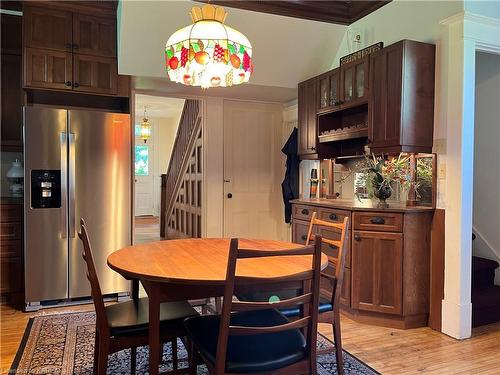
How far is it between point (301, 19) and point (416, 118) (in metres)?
1.56

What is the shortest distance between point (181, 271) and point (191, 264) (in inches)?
5.9

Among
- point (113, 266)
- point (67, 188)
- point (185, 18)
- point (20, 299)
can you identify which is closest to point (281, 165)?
point (185, 18)

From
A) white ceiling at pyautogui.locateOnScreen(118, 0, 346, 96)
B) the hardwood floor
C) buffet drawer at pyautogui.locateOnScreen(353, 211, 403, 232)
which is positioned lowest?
the hardwood floor

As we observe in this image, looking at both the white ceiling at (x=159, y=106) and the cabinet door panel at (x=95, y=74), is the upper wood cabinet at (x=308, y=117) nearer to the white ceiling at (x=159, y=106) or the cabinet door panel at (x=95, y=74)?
the cabinet door panel at (x=95, y=74)

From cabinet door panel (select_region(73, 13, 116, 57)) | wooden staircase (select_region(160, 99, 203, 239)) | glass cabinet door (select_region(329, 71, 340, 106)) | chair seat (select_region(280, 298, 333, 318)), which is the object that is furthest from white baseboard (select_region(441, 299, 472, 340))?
cabinet door panel (select_region(73, 13, 116, 57))

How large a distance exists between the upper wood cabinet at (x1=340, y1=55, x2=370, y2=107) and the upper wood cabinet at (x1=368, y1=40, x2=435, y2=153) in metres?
0.19

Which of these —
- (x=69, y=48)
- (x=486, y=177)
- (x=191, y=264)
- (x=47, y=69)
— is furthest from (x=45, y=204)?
(x=486, y=177)

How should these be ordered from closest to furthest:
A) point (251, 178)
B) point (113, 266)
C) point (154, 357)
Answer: point (154, 357) → point (113, 266) → point (251, 178)

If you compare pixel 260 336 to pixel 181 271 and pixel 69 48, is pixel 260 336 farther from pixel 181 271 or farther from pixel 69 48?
pixel 69 48

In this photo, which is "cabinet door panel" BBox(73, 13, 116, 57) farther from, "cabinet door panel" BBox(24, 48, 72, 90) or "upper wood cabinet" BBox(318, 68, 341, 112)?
"upper wood cabinet" BBox(318, 68, 341, 112)

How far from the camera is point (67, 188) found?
3588 mm

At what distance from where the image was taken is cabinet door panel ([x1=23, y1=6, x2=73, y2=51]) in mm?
3641

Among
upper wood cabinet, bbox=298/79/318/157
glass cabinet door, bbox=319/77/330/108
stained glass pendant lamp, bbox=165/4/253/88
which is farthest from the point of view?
upper wood cabinet, bbox=298/79/318/157

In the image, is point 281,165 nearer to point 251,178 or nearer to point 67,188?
point 251,178
